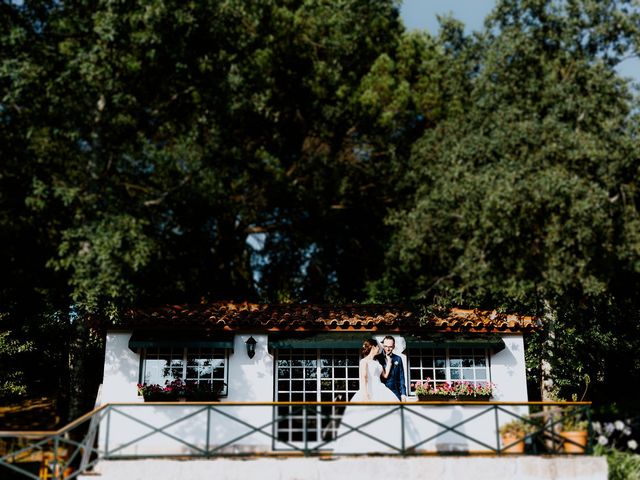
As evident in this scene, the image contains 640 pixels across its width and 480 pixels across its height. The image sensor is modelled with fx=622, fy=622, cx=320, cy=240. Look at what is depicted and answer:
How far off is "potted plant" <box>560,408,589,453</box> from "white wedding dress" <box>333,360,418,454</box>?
2.44m

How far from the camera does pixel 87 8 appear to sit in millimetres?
13688

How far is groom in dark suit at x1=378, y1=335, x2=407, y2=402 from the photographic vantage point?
13.8 meters

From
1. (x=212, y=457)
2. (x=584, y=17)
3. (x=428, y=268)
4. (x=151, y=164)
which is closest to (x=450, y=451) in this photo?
(x=212, y=457)

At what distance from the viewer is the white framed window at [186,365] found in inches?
541

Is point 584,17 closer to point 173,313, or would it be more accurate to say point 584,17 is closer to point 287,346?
point 287,346

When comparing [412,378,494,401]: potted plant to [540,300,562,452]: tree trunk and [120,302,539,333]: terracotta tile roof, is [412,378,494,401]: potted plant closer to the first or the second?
[120,302,539,333]: terracotta tile roof

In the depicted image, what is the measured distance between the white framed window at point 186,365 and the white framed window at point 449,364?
4.26 meters

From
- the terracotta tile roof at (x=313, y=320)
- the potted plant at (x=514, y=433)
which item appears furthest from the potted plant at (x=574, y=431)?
the terracotta tile roof at (x=313, y=320)

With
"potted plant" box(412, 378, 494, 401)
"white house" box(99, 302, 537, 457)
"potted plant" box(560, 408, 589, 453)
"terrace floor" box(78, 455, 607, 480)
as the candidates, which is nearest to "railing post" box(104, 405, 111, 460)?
"terrace floor" box(78, 455, 607, 480)

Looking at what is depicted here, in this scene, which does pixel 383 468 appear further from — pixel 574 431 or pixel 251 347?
pixel 251 347

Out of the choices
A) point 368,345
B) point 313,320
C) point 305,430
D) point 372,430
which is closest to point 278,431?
point 305,430

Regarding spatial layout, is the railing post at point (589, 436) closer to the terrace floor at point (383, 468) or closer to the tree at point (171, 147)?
the terrace floor at point (383, 468)

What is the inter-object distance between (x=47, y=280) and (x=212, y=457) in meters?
9.49

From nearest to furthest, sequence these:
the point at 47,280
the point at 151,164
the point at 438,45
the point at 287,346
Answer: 1. the point at 287,346
2. the point at 151,164
3. the point at 47,280
4. the point at 438,45
